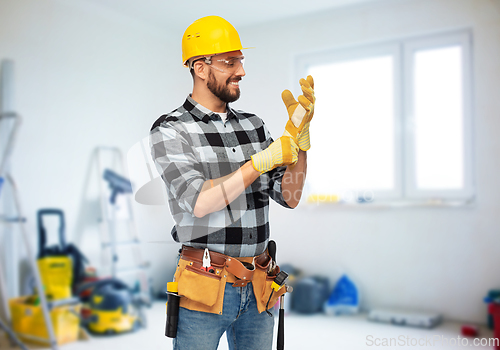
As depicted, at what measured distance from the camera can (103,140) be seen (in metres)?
3.27

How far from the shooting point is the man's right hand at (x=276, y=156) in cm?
100

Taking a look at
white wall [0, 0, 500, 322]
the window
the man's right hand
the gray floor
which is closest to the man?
the man's right hand

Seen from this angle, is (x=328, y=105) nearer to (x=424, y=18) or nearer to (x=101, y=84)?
(x=424, y=18)

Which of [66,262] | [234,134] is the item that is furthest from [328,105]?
[234,134]

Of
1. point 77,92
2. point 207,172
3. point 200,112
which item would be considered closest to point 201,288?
point 207,172

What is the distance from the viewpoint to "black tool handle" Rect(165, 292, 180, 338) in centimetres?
108

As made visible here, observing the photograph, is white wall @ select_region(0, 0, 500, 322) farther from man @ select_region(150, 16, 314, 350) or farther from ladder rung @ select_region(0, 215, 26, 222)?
man @ select_region(150, 16, 314, 350)

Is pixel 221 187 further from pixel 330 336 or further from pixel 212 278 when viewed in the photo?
pixel 330 336

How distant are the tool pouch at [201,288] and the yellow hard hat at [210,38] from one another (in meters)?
0.57

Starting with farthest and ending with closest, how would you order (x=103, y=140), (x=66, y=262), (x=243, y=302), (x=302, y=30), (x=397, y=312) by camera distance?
(x=302, y=30) < (x=103, y=140) < (x=397, y=312) < (x=66, y=262) < (x=243, y=302)

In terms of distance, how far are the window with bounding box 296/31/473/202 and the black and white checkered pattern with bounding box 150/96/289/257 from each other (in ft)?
7.87

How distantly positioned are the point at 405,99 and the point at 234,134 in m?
2.52

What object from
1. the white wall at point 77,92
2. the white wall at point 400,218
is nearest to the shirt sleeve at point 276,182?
the white wall at point 77,92

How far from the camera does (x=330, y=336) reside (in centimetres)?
277
